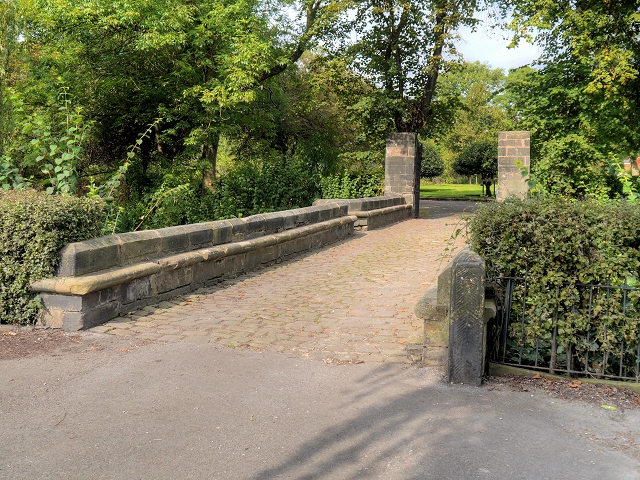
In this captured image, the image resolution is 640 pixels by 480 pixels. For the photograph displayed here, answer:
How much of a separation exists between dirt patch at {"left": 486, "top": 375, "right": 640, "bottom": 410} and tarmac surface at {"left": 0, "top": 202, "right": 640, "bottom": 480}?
0.15m

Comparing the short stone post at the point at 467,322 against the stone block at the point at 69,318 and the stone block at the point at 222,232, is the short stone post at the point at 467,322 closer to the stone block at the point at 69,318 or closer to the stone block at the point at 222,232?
the stone block at the point at 69,318

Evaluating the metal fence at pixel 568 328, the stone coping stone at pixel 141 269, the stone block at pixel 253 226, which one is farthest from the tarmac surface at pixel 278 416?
the stone block at pixel 253 226

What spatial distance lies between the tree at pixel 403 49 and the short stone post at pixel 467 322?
15062 millimetres

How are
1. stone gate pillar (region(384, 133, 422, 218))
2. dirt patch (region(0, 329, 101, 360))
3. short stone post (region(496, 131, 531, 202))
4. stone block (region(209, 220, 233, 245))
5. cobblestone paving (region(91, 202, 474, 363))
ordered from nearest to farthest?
1. dirt patch (region(0, 329, 101, 360))
2. cobblestone paving (region(91, 202, 474, 363))
3. stone block (region(209, 220, 233, 245))
4. stone gate pillar (region(384, 133, 422, 218))
5. short stone post (region(496, 131, 531, 202))

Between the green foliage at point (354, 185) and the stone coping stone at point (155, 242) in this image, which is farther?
the green foliage at point (354, 185)

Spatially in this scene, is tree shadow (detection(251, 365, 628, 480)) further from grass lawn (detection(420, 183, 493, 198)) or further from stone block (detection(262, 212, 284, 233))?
grass lawn (detection(420, 183, 493, 198))

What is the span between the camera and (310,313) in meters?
6.30

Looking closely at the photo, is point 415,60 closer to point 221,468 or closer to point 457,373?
point 457,373

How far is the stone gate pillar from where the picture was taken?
18219 millimetres

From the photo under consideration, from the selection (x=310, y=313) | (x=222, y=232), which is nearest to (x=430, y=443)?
(x=310, y=313)

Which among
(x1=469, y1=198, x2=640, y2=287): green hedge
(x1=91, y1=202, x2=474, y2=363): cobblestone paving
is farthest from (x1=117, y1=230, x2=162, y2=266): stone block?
(x1=469, y1=198, x2=640, y2=287): green hedge

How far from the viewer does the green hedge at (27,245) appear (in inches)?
211

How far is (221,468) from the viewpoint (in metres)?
3.08

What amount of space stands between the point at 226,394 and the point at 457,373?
1.62 metres
